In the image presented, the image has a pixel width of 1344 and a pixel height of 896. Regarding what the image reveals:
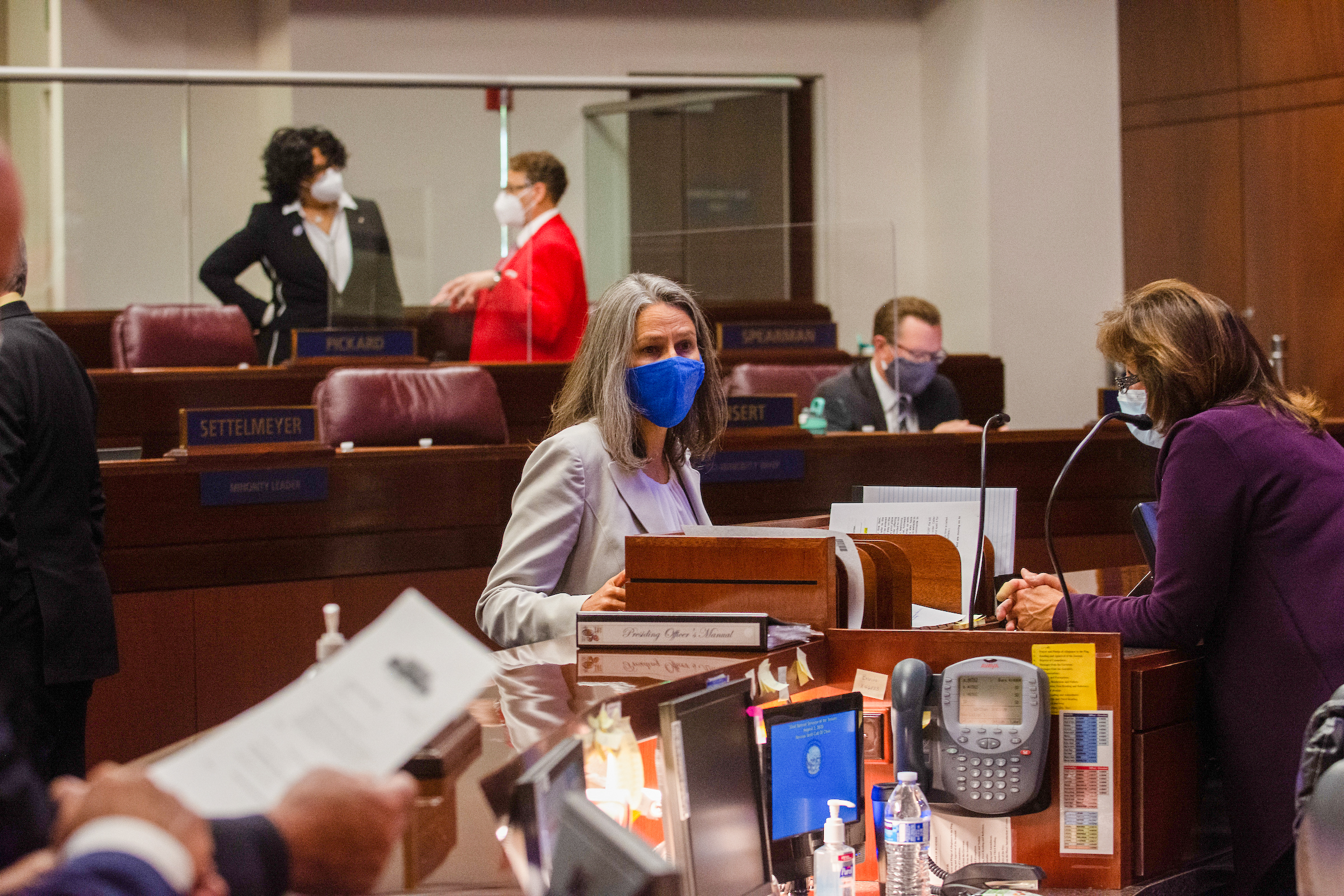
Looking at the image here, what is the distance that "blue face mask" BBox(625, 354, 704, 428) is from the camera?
2047mm

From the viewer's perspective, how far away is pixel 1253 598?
5.91ft

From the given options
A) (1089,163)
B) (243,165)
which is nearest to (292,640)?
(243,165)

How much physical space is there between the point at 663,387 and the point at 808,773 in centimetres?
73

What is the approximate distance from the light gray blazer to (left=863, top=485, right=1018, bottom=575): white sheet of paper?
402 millimetres

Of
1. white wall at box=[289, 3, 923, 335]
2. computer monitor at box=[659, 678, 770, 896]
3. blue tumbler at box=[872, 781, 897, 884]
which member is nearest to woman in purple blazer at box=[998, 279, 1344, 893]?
blue tumbler at box=[872, 781, 897, 884]

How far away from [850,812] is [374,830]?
900 mm

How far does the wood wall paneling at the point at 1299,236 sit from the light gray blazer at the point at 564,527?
505 centimetres

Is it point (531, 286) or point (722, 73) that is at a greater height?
point (722, 73)

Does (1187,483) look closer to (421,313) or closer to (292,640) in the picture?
(292,640)

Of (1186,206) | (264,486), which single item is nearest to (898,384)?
(264,486)

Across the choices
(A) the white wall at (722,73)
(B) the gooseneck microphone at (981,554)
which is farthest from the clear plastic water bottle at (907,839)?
(A) the white wall at (722,73)

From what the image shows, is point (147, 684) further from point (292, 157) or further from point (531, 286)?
point (292, 157)

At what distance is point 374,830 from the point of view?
759 millimetres

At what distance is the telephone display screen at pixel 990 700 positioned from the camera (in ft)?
5.22
